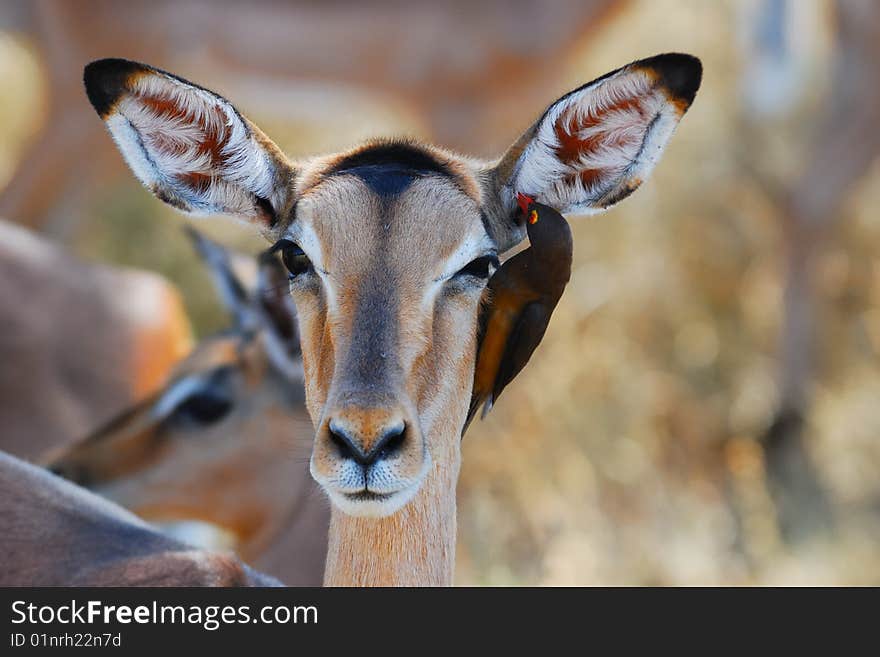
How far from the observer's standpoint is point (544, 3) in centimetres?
741

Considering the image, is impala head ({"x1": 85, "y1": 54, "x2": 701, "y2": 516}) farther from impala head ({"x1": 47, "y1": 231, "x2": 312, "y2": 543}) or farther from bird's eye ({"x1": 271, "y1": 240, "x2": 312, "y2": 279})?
impala head ({"x1": 47, "y1": 231, "x2": 312, "y2": 543})

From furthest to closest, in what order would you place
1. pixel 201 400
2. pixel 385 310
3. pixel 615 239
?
pixel 615 239
pixel 201 400
pixel 385 310

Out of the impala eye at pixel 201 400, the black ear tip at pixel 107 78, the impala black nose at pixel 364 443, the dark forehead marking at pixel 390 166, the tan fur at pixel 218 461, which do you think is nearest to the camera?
the impala black nose at pixel 364 443

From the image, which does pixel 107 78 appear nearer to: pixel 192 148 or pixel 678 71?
pixel 192 148

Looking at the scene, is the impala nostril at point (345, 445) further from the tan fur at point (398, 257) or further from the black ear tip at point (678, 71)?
the black ear tip at point (678, 71)

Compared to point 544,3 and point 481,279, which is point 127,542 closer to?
point 481,279

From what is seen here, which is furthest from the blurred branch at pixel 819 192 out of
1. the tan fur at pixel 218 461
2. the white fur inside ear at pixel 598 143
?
the white fur inside ear at pixel 598 143

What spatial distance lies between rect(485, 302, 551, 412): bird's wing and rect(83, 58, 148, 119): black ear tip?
0.74 metres

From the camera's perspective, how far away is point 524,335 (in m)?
2.28

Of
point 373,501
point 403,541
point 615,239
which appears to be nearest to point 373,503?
point 373,501

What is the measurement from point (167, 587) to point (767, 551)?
404 centimetres

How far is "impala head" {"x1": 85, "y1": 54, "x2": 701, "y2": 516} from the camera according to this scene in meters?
1.97

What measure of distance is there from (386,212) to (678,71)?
0.51 m

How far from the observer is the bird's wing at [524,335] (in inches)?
89.0
